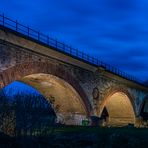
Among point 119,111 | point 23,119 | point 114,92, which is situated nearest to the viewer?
point 23,119

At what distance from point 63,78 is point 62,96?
382 cm

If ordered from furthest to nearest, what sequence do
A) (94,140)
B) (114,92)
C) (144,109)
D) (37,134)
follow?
1. (144,109)
2. (114,92)
3. (94,140)
4. (37,134)

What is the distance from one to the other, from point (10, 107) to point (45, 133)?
1731 millimetres

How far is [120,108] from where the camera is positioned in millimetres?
45812

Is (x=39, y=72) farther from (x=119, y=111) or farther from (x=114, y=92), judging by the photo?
(x=119, y=111)

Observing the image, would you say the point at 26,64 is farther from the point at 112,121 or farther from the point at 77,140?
the point at 112,121

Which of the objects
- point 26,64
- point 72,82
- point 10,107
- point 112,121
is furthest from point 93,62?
point 10,107

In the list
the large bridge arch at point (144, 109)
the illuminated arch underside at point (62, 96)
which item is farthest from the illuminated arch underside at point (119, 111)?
Result: the illuminated arch underside at point (62, 96)

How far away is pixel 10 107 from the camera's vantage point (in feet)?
49.7

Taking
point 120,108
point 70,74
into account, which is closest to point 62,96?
point 70,74

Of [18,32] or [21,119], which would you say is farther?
[18,32]

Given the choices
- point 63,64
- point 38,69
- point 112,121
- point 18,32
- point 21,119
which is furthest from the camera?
point 112,121

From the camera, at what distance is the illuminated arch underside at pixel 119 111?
143 feet

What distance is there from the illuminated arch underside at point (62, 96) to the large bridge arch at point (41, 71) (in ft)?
0.96
